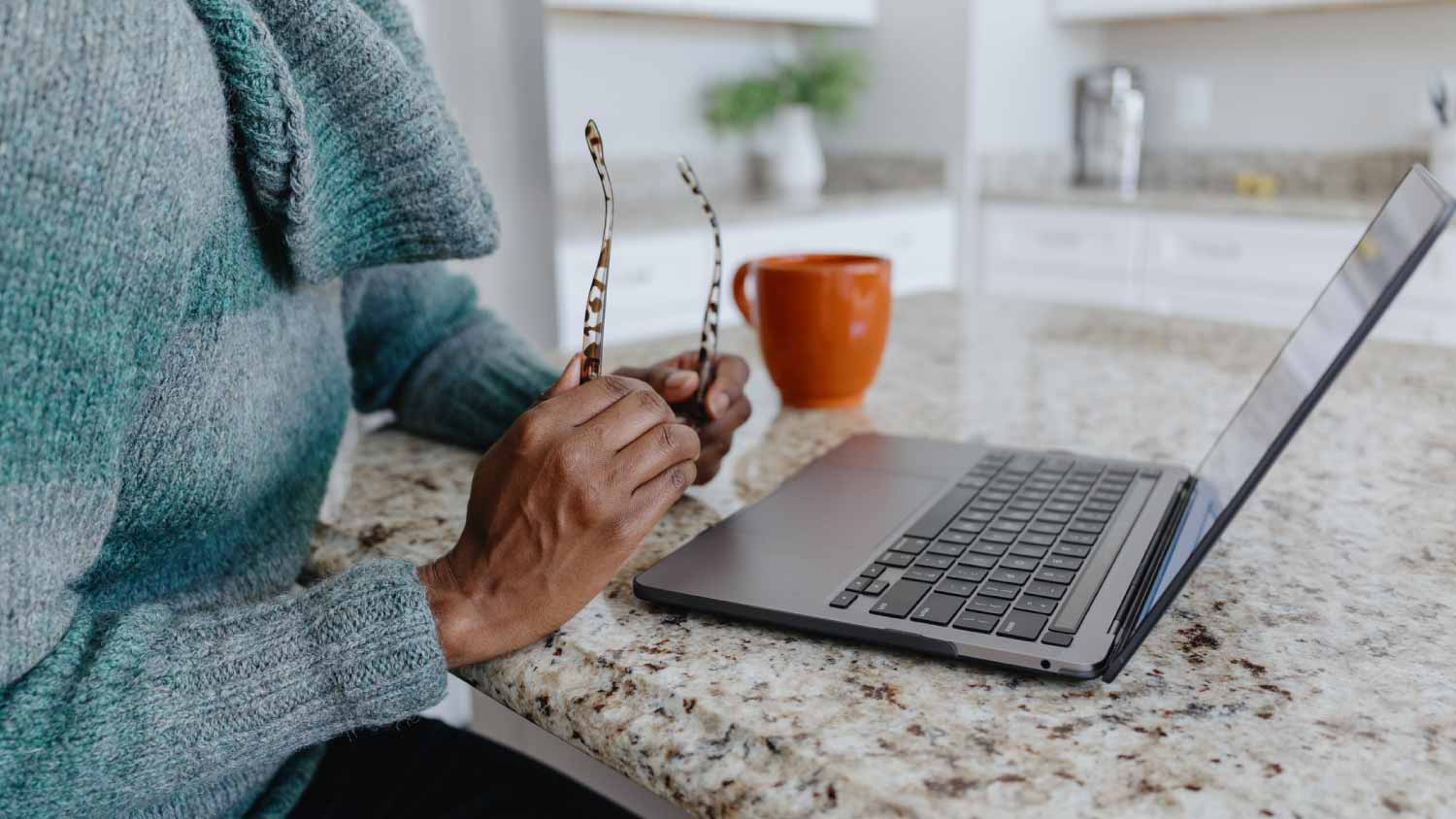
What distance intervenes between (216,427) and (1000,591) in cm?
41

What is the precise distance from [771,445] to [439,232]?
306 mm

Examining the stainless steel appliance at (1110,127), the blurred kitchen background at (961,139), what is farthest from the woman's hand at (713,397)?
the stainless steel appliance at (1110,127)

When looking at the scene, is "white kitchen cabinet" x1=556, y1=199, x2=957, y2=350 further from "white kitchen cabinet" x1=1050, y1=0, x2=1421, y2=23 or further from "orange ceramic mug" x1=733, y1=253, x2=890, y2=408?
"orange ceramic mug" x1=733, y1=253, x2=890, y2=408

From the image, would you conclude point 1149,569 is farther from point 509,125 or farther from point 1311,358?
point 509,125

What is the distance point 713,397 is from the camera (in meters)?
0.77

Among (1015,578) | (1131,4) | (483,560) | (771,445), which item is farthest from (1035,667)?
(1131,4)

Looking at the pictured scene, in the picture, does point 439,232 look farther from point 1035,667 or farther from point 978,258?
point 978,258

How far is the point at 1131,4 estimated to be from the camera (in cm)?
320

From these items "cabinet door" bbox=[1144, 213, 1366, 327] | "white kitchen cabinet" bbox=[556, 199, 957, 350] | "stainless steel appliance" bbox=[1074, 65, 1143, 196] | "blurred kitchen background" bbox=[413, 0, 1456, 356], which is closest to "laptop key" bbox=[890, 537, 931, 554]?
"white kitchen cabinet" bbox=[556, 199, 957, 350]

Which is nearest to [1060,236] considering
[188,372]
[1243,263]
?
[1243,263]

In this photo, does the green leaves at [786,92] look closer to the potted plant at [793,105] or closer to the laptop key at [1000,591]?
the potted plant at [793,105]

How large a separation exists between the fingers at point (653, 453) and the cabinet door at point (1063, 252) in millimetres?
2629

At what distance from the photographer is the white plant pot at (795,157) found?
3139 millimetres

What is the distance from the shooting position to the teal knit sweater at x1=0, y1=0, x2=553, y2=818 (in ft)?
1.51
